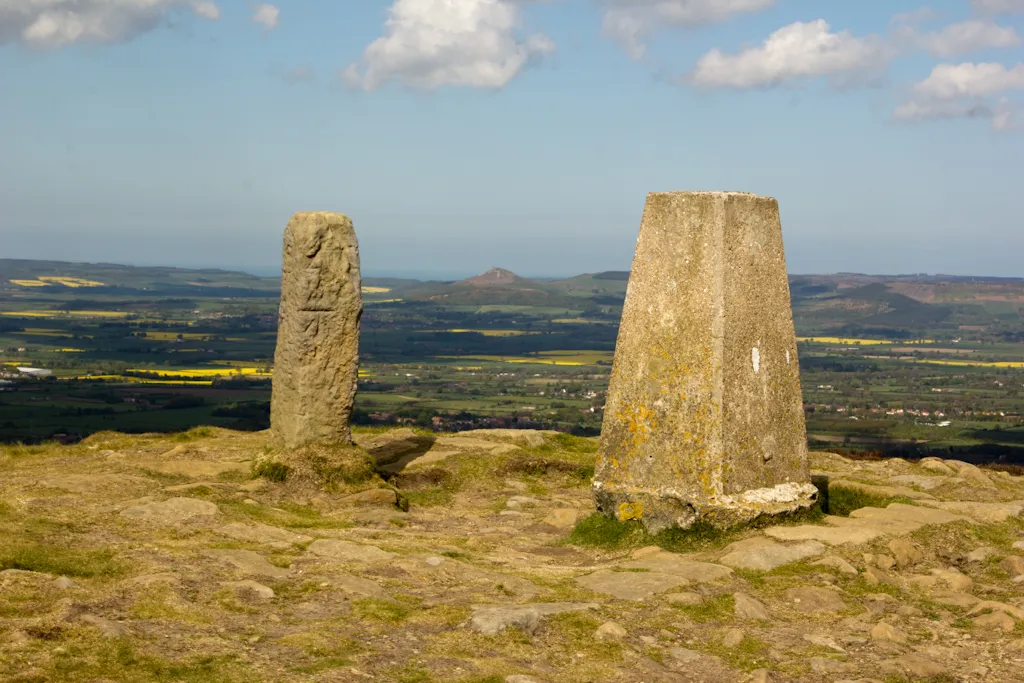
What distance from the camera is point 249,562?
11.2m

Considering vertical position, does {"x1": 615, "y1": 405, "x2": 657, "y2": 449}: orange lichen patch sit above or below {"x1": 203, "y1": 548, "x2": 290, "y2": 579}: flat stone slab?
above

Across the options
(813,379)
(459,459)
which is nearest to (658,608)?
(459,459)

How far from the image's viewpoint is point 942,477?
1794 cm

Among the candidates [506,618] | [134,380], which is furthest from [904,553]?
[134,380]

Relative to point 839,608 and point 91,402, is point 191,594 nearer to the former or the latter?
point 839,608

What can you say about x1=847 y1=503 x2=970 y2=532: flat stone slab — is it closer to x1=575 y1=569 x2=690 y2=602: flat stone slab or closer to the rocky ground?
the rocky ground

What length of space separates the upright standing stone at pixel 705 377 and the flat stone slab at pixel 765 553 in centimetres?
63

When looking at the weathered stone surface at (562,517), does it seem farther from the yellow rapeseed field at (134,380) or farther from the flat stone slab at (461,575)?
the yellow rapeseed field at (134,380)

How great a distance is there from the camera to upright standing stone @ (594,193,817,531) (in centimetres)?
1279

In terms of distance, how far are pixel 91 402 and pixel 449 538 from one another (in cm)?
6149

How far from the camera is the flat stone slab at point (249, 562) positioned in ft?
35.8

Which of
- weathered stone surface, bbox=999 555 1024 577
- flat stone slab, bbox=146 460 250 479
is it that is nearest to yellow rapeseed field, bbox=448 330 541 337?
flat stone slab, bbox=146 460 250 479

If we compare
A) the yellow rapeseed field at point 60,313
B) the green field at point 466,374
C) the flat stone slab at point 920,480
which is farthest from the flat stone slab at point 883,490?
the yellow rapeseed field at point 60,313

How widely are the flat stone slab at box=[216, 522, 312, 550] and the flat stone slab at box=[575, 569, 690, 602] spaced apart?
3.54 m
